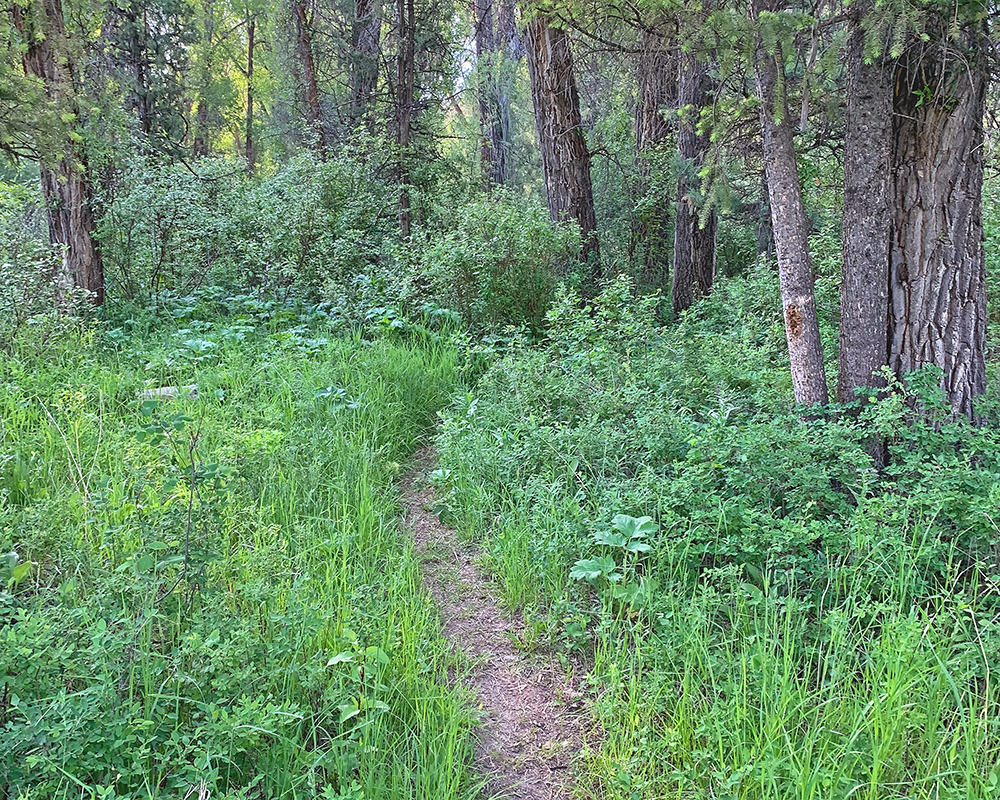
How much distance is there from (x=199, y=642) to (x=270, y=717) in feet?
1.08

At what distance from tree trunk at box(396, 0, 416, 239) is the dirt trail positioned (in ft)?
25.5

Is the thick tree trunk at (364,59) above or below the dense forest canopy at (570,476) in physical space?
above

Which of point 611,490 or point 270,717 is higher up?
point 611,490

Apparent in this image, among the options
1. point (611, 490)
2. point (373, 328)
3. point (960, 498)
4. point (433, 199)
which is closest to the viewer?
point (960, 498)

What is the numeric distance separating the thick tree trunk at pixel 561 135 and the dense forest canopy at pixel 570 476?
178cm

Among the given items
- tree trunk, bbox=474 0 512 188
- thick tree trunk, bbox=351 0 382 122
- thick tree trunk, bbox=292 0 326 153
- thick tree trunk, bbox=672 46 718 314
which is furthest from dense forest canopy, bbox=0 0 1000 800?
thick tree trunk, bbox=292 0 326 153

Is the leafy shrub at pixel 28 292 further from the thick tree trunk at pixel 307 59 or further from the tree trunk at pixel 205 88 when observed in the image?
the tree trunk at pixel 205 88

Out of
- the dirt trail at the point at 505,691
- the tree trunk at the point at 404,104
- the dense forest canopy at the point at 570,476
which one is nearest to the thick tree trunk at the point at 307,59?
the tree trunk at the point at 404,104

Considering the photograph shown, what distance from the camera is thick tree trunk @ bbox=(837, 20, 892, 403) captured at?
3.35 m

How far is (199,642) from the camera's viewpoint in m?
2.00

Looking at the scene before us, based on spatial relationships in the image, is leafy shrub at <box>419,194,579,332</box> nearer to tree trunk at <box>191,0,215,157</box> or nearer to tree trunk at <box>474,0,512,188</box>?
tree trunk at <box>474,0,512,188</box>

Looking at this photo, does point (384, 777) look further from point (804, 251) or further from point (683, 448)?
point (804, 251)

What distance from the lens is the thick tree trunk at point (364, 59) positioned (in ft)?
45.9

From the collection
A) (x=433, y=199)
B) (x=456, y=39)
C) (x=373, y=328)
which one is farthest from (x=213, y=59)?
(x=373, y=328)
